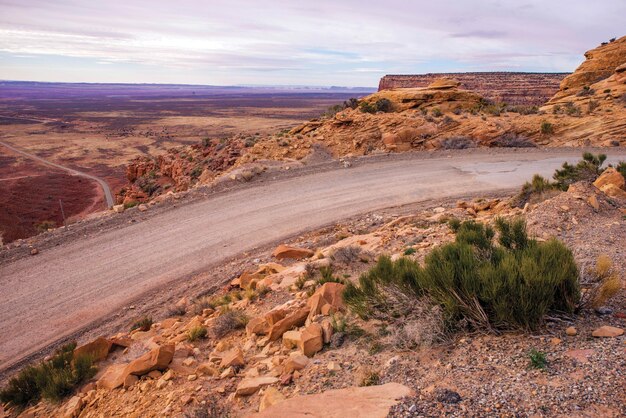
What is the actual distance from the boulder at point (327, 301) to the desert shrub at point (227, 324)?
3.85 feet

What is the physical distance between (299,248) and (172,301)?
2.99 m

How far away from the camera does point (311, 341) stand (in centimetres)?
489

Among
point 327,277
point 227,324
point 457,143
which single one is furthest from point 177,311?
point 457,143

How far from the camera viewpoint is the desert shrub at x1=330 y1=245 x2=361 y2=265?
7805 mm

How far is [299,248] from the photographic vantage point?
961 cm

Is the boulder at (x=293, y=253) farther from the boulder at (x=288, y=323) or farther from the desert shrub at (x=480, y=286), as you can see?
the desert shrub at (x=480, y=286)

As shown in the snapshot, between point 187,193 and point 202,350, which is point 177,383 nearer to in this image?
point 202,350

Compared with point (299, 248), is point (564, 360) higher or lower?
higher

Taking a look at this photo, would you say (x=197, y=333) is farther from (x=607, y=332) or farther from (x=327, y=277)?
Answer: (x=607, y=332)

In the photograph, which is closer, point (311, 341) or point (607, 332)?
point (607, 332)

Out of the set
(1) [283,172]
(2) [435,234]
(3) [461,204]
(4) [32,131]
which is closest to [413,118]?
(1) [283,172]

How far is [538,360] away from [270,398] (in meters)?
2.50

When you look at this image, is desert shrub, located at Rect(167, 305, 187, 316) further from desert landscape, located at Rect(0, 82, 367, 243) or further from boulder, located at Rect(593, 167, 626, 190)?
Answer: desert landscape, located at Rect(0, 82, 367, 243)

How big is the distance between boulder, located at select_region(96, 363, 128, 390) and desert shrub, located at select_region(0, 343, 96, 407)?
36 cm
